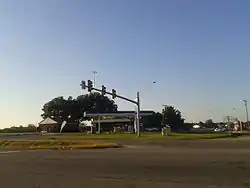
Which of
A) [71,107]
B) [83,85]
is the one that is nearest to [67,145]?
[83,85]

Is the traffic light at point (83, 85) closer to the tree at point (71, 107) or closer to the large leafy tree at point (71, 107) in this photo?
the tree at point (71, 107)

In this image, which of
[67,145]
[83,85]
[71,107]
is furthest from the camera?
[71,107]

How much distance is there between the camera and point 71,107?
558 feet

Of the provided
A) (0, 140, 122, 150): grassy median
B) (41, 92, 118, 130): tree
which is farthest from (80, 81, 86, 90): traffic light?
(41, 92, 118, 130): tree

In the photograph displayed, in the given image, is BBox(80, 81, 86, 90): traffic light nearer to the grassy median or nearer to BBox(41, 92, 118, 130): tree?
the grassy median

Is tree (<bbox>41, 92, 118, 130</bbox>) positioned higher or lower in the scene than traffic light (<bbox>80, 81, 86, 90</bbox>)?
higher

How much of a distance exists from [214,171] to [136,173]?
2.87 m

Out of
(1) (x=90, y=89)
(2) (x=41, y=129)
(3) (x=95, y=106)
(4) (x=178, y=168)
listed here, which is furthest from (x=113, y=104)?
(4) (x=178, y=168)

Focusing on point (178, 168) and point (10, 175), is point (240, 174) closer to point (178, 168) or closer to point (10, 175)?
point (178, 168)

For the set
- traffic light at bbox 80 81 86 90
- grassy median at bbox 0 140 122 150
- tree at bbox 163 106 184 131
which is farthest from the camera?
tree at bbox 163 106 184 131

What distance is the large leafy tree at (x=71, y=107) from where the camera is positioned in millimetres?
170250

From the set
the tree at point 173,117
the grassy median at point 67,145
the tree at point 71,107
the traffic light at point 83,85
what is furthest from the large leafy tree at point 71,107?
the traffic light at point 83,85

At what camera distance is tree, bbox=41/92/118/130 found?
170m

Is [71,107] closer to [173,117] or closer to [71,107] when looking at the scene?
[71,107]
